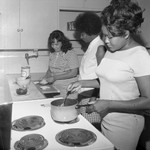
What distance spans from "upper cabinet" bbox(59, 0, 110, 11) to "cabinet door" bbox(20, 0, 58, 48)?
14 cm

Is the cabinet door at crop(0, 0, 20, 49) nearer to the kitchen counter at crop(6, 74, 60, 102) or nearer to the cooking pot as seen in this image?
the kitchen counter at crop(6, 74, 60, 102)

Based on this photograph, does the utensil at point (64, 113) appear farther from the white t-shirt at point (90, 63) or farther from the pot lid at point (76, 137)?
the white t-shirt at point (90, 63)

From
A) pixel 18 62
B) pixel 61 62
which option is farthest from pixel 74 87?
pixel 18 62

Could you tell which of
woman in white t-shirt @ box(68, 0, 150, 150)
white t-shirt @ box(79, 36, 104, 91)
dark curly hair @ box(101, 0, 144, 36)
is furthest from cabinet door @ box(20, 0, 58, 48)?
dark curly hair @ box(101, 0, 144, 36)

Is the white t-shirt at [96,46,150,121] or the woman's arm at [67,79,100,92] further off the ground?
the white t-shirt at [96,46,150,121]

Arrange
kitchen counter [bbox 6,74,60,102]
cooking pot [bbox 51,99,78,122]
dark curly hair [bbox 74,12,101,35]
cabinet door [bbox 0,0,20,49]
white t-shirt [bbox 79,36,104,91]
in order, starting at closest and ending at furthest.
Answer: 1. cooking pot [bbox 51,99,78,122]
2. kitchen counter [bbox 6,74,60,102]
3. white t-shirt [bbox 79,36,104,91]
4. dark curly hair [bbox 74,12,101,35]
5. cabinet door [bbox 0,0,20,49]

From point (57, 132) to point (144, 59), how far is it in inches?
24.2

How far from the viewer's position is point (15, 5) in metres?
2.92

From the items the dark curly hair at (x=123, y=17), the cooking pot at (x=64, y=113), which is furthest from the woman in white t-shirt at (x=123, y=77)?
the cooking pot at (x=64, y=113)

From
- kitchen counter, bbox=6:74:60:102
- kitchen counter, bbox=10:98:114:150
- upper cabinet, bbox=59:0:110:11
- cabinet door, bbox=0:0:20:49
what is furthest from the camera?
upper cabinet, bbox=59:0:110:11

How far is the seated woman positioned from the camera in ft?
9.20

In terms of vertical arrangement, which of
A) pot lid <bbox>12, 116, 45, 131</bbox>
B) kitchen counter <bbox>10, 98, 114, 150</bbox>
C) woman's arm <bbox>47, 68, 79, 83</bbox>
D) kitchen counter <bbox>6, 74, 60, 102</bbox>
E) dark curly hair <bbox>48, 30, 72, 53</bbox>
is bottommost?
kitchen counter <bbox>6, 74, 60, 102</bbox>

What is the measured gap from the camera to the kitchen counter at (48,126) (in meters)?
0.96

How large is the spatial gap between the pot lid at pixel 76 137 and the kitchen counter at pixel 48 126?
20mm
